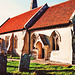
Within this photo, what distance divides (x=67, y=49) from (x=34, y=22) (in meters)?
7.42

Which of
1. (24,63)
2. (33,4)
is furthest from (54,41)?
(33,4)

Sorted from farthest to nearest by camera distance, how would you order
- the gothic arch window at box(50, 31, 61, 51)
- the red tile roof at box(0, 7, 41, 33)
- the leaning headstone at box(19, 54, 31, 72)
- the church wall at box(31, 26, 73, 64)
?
the red tile roof at box(0, 7, 41, 33) < the gothic arch window at box(50, 31, 61, 51) < the church wall at box(31, 26, 73, 64) < the leaning headstone at box(19, 54, 31, 72)

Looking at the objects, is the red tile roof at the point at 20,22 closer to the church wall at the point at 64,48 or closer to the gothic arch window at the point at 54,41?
the gothic arch window at the point at 54,41

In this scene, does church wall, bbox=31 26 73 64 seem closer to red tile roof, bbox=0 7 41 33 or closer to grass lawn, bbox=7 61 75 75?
grass lawn, bbox=7 61 75 75

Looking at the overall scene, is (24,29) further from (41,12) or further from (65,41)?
(65,41)

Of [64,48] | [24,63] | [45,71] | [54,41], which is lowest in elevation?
[45,71]

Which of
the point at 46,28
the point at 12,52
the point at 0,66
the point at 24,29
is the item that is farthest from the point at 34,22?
the point at 0,66

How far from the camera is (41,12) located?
19.2m

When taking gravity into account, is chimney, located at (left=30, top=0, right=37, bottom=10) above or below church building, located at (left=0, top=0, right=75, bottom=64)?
above

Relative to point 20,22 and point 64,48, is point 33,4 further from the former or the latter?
point 64,48

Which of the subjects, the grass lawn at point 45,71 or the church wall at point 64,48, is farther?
the church wall at point 64,48

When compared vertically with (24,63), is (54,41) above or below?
above

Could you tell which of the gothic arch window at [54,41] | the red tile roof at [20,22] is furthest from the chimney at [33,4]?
the gothic arch window at [54,41]

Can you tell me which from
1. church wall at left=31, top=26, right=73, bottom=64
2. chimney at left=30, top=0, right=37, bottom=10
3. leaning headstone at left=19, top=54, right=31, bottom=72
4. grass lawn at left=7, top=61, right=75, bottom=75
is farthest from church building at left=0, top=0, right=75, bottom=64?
chimney at left=30, top=0, right=37, bottom=10
